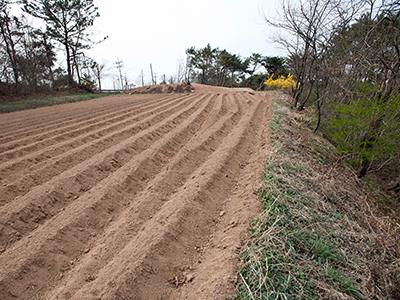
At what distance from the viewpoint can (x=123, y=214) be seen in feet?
10.9

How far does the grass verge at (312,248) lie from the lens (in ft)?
7.02

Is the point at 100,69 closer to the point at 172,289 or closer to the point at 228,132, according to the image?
the point at 228,132

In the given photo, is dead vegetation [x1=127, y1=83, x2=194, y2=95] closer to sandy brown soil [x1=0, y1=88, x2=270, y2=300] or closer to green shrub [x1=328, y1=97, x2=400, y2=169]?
green shrub [x1=328, y1=97, x2=400, y2=169]

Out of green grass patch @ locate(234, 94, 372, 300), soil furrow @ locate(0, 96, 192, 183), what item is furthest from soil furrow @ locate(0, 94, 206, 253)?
green grass patch @ locate(234, 94, 372, 300)

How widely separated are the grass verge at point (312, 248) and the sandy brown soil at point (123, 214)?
0.71ft

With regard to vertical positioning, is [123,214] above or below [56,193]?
below

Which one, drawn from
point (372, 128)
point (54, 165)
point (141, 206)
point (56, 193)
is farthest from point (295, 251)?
point (372, 128)

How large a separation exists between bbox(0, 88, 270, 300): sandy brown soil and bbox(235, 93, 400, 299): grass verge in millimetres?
217

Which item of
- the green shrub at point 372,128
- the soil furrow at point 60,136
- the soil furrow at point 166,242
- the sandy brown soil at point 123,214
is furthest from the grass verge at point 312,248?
the soil furrow at point 60,136

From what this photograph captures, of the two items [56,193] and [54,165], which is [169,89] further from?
[56,193]

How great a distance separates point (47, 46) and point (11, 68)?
4592mm

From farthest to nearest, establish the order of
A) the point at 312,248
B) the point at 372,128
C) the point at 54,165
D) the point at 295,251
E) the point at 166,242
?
1. the point at 372,128
2. the point at 54,165
3. the point at 166,242
4. the point at 312,248
5. the point at 295,251

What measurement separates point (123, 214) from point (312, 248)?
6.64 feet

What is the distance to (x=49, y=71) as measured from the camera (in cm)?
2580
